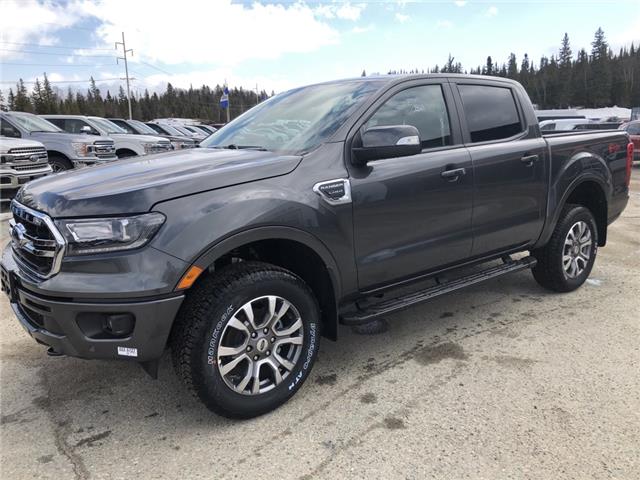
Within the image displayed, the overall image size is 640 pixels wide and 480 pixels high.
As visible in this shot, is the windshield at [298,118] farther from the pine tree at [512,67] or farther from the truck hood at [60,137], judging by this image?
the pine tree at [512,67]

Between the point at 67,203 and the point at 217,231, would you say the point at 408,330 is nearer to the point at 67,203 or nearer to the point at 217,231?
the point at 217,231

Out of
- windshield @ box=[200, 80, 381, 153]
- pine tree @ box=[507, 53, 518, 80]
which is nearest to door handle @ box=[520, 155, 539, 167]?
windshield @ box=[200, 80, 381, 153]

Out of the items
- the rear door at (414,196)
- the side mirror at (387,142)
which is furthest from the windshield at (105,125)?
the side mirror at (387,142)

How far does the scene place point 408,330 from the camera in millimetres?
3938

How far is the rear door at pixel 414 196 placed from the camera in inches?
120

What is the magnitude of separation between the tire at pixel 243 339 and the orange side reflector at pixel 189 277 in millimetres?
137

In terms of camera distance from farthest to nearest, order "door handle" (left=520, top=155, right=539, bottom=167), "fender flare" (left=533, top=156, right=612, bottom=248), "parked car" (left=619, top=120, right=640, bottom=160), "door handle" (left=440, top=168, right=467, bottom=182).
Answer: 1. "parked car" (left=619, top=120, right=640, bottom=160)
2. "fender flare" (left=533, top=156, right=612, bottom=248)
3. "door handle" (left=520, top=155, right=539, bottom=167)
4. "door handle" (left=440, top=168, right=467, bottom=182)

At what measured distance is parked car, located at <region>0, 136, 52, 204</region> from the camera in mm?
9500

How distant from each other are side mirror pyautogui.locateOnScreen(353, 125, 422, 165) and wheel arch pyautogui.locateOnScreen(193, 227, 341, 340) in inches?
23.5

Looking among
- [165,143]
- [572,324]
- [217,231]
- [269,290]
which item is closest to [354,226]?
[269,290]

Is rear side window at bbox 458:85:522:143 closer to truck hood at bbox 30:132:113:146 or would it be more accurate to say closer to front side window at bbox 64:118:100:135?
truck hood at bbox 30:132:113:146

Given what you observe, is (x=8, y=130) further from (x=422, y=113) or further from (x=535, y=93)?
(x=535, y=93)

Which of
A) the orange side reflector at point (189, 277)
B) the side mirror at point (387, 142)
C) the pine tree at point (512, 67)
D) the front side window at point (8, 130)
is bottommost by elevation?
the orange side reflector at point (189, 277)

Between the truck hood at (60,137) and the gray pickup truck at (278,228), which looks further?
Result: the truck hood at (60,137)
